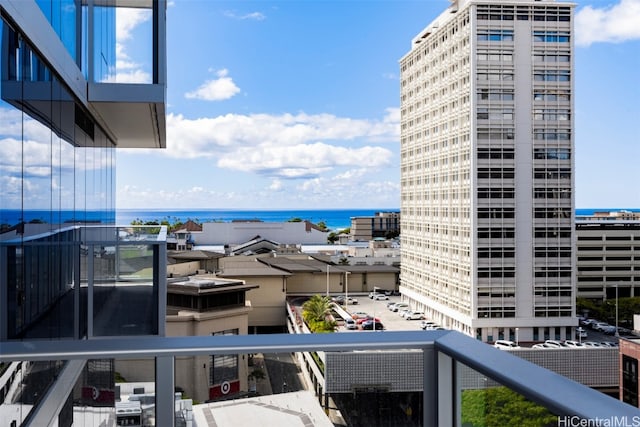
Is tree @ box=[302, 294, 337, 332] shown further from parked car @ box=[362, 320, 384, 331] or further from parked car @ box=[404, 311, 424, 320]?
parked car @ box=[404, 311, 424, 320]

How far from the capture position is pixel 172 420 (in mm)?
1559

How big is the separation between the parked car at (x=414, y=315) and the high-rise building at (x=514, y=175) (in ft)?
6.33

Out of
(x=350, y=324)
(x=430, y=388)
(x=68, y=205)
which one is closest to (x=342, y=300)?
(x=350, y=324)

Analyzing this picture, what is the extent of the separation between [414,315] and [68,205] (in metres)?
31.0

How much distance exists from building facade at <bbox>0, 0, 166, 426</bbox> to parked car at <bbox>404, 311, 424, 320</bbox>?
27.9 metres

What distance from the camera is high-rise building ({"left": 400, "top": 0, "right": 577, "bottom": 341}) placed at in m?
30.8

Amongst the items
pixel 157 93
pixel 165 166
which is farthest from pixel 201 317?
pixel 165 166

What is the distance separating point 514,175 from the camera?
103ft

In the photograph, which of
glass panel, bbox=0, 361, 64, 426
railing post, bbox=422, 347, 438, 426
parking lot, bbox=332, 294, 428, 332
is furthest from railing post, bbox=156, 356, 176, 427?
parking lot, bbox=332, 294, 428, 332

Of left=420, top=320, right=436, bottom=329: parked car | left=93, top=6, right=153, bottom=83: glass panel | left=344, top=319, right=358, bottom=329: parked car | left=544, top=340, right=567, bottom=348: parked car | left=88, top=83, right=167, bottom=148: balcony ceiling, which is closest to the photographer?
left=88, top=83, right=167, bottom=148: balcony ceiling

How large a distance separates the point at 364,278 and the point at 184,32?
4188 centimetres

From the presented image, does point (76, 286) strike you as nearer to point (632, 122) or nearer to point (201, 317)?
point (201, 317)

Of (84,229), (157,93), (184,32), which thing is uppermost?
(184,32)

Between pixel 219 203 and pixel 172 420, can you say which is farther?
pixel 219 203
